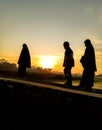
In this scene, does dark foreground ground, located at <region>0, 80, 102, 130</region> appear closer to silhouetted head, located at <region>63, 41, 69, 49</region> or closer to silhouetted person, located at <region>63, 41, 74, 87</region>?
silhouetted head, located at <region>63, 41, 69, 49</region>

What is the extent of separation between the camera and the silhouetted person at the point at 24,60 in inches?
1184

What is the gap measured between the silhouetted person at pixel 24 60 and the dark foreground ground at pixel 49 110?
663 inches

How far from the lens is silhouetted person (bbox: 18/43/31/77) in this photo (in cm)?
3008

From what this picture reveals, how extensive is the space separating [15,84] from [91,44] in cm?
702

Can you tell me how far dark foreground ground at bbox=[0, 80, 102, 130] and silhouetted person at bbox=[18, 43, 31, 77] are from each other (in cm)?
1683

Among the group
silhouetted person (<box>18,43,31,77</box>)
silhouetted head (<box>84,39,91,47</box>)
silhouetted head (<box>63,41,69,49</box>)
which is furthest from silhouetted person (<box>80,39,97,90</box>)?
silhouetted person (<box>18,43,31,77</box>)

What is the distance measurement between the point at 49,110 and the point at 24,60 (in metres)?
20.2

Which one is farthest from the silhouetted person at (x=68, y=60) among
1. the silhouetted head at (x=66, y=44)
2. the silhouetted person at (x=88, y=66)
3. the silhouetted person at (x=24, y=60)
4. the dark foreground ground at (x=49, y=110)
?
the dark foreground ground at (x=49, y=110)

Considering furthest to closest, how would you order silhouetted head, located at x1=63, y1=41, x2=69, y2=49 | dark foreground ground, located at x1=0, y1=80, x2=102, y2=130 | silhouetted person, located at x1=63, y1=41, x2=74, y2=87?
silhouetted person, located at x1=63, y1=41, x2=74, y2=87, silhouetted head, located at x1=63, y1=41, x2=69, y2=49, dark foreground ground, located at x1=0, y1=80, x2=102, y2=130

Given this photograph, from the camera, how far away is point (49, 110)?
10.2 metres

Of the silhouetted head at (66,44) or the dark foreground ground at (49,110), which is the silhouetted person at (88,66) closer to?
the silhouetted head at (66,44)

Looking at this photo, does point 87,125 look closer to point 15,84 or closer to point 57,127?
point 57,127

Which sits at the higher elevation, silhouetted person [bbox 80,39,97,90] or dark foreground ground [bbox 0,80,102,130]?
silhouetted person [bbox 80,39,97,90]

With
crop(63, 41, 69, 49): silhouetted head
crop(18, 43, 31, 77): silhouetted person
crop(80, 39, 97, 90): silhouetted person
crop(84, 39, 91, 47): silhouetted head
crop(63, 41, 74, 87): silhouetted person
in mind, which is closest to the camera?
crop(84, 39, 91, 47): silhouetted head
